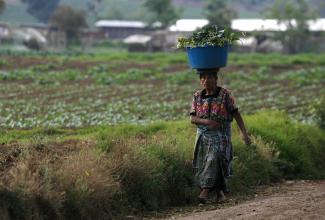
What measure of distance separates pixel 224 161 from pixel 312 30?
5659cm

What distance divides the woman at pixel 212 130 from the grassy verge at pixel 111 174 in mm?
327

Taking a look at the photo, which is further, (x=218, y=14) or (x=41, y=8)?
(x=41, y=8)

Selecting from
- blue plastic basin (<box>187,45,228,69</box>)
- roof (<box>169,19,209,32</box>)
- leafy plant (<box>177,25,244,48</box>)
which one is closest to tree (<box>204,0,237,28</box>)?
roof (<box>169,19,209,32</box>)

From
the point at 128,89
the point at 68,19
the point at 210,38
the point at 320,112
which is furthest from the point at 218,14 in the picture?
the point at 210,38

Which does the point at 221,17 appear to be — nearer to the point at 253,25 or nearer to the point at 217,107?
the point at 253,25

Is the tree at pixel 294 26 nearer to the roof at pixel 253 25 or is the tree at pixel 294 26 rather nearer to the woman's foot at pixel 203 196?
the roof at pixel 253 25

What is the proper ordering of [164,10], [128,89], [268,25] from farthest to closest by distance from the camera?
[268,25] < [164,10] < [128,89]

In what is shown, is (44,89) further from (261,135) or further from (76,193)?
(76,193)

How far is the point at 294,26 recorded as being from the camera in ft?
198

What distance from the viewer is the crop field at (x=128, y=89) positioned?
17844 mm

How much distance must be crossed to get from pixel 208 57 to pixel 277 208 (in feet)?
6.82

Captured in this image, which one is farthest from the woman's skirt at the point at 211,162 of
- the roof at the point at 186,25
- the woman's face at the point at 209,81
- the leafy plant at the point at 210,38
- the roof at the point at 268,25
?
the roof at the point at 268,25

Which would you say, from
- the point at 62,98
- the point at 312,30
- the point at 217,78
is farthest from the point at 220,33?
the point at 312,30

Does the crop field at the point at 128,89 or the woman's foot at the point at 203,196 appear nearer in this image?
the woman's foot at the point at 203,196
